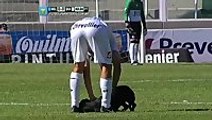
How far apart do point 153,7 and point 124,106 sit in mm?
16873

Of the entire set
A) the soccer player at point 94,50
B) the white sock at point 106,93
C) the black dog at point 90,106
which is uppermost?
the soccer player at point 94,50

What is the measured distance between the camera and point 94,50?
12.6m

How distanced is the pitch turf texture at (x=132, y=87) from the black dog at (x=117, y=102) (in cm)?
23

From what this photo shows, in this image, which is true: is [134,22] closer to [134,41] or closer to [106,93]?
[134,41]

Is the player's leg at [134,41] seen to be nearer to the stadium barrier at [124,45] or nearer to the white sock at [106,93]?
the stadium barrier at [124,45]

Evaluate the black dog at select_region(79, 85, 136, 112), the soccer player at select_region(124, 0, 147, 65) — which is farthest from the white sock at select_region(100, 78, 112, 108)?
the soccer player at select_region(124, 0, 147, 65)

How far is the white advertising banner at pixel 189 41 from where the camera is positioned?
26.1 m

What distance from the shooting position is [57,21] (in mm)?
29594

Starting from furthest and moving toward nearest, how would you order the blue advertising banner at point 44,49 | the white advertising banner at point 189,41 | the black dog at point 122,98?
the blue advertising banner at point 44,49
the white advertising banner at point 189,41
the black dog at point 122,98

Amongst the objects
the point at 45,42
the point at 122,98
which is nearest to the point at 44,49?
the point at 45,42

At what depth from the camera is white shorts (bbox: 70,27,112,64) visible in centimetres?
1251

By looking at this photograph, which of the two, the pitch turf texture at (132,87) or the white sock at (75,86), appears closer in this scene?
the pitch turf texture at (132,87)

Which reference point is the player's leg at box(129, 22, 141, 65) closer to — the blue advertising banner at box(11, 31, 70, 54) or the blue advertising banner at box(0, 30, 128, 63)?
the blue advertising banner at box(0, 30, 128, 63)

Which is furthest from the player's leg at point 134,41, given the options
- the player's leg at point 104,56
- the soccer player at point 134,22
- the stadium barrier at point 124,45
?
the player's leg at point 104,56
